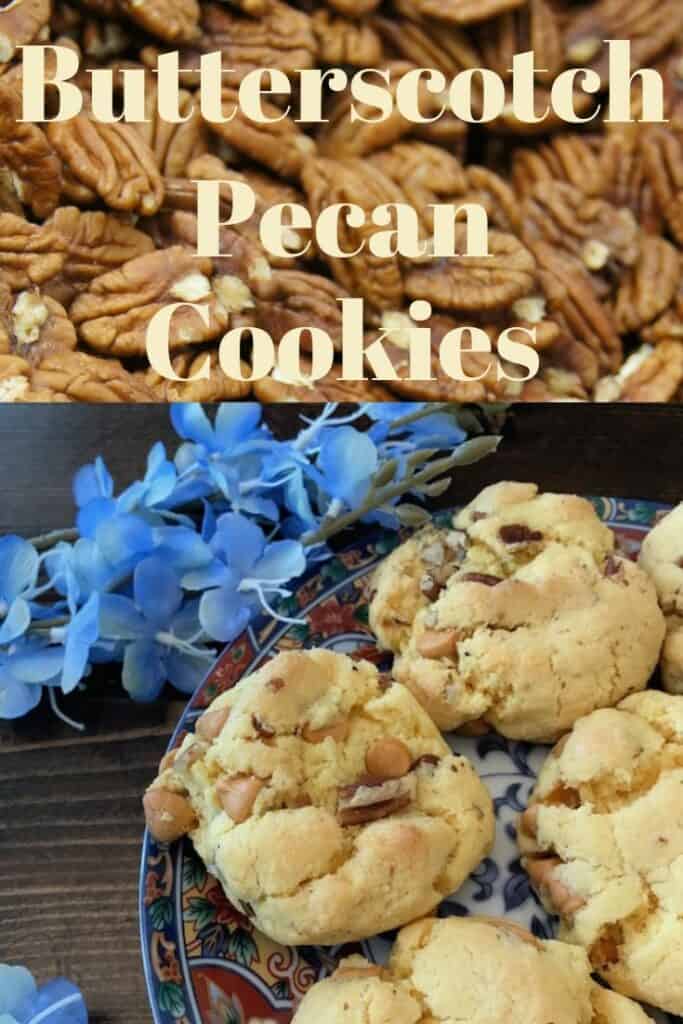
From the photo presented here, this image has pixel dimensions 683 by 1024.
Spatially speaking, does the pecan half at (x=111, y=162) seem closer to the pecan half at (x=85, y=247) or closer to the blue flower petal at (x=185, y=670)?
the pecan half at (x=85, y=247)

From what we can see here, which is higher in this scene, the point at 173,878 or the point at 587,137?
the point at 587,137

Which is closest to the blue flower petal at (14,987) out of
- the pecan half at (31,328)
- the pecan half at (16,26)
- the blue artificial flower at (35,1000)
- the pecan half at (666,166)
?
the blue artificial flower at (35,1000)

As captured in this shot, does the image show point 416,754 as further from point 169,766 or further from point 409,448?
point 409,448

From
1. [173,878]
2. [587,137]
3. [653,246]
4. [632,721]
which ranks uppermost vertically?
[587,137]

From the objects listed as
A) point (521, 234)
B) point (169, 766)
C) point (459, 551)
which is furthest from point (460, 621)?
point (521, 234)

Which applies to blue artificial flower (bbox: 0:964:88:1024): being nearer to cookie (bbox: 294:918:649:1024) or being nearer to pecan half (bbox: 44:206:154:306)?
cookie (bbox: 294:918:649:1024)

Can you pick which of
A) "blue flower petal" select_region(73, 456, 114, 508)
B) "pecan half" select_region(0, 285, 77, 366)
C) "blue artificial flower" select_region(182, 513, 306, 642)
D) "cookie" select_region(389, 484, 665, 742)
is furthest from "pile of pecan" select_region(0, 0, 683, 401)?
"cookie" select_region(389, 484, 665, 742)

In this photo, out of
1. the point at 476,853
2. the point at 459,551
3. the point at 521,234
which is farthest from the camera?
the point at 521,234

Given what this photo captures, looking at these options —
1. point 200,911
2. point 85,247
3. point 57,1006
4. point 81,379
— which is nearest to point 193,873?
point 200,911
